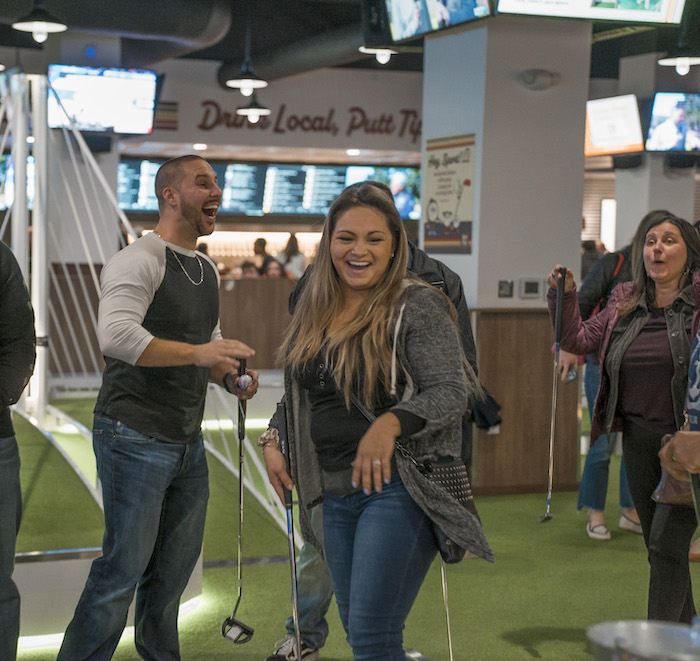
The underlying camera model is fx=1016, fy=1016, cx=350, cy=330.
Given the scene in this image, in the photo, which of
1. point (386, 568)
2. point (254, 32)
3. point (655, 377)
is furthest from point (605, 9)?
point (254, 32)

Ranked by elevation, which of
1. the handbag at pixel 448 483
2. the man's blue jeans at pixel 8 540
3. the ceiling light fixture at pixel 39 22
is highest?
the ceiling light fixture at pixel 39 22

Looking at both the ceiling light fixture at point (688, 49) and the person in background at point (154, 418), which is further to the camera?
the ceiling light fixture at point (688, 49)

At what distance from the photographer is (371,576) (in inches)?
88.1

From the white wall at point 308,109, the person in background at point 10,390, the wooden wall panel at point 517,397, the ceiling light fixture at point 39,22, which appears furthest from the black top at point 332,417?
the white wall at point 308,109

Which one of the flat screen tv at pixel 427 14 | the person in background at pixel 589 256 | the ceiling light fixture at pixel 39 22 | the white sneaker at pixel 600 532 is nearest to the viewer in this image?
the white sneaker at pixel 600 532

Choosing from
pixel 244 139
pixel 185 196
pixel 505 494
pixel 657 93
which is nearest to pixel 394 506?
pixel 185 196

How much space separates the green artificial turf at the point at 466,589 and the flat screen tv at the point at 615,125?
21.5ft

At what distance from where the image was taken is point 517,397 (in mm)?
6656

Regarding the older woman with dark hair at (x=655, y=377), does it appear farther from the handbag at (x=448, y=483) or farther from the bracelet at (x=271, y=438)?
the bracelet at (x=271, y=438)

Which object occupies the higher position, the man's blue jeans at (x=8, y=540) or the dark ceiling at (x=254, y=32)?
the dark ceiling at (x=254, y=32)


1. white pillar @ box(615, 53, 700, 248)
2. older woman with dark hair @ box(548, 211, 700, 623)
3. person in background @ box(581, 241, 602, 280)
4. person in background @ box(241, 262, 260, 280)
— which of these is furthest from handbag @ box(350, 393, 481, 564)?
person in background @ box(241, 262, 260, 280)

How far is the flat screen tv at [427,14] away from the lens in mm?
6004

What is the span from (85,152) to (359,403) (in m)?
3.66

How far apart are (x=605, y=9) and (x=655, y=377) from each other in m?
3.40
